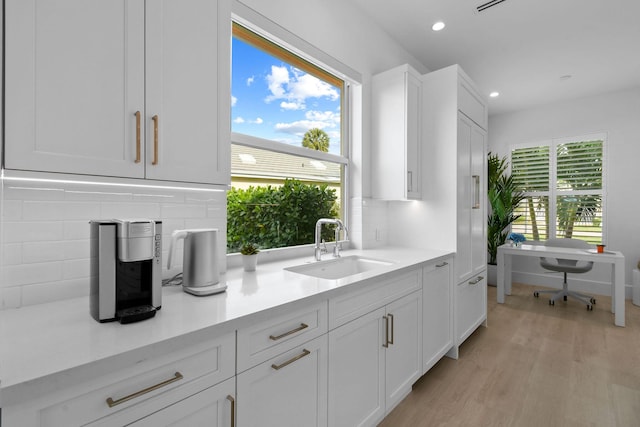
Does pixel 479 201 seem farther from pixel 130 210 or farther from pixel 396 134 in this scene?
pixel 130 210

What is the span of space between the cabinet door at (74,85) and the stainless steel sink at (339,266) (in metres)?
1.18

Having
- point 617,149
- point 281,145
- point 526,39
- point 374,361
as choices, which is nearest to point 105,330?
point 374,361

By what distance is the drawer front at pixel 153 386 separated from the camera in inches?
28.7

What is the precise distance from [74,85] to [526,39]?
12.6 ft

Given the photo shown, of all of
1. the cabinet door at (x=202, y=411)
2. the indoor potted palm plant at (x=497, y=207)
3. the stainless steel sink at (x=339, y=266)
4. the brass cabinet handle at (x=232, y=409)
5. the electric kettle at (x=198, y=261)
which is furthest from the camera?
the indoor potted palm plant at (x=497, y=207)

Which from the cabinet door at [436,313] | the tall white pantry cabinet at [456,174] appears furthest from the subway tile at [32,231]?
the tall white pantry cabinet at [456,174]

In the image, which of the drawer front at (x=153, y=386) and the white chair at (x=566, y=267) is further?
the white chair at (x=566, y=267)

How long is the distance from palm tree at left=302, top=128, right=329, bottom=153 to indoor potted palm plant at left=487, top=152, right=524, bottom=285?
11.9ft

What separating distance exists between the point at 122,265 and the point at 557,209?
19.8ft

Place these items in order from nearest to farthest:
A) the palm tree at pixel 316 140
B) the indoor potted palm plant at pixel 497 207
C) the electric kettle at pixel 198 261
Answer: the electric kettle at pixel 198 261, the palm tree at pixel 316 140, the indoor potted palm plant at pixel 497 207

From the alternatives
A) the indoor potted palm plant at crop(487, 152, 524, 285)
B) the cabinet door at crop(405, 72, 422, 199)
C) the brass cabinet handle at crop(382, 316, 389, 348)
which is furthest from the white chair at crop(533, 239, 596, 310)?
the brass cabinet handle at crop(382, 316, 389, 348)

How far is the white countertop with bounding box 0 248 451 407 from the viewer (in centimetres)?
70

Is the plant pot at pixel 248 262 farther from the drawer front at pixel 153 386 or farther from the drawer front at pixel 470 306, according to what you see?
the drawer front at pixel 470 306

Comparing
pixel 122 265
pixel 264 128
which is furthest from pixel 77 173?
pixel 264 128
